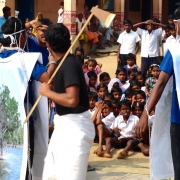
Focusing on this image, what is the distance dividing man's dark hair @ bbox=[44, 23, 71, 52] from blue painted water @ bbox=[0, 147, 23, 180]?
3.22 ft

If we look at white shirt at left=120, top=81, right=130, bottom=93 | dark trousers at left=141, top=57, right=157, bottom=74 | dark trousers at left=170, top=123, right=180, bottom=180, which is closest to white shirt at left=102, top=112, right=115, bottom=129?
white shirt at left=120, top=81, right=130, bottom=93

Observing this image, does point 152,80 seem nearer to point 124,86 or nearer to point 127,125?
point 124,86

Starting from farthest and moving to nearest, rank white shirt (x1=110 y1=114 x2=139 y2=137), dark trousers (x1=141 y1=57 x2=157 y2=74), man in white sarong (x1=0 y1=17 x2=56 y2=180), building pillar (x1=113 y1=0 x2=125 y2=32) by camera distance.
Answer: building pillar (x1=113 y1=0 x2=125 y2=32)
dark trousers (x1=141 y1=57 x2=157 y2=74)
white shirt (x1=110 y1=114 x2=139 y2=137)
man in white sarong (x1=0 y1=17 x2=56 y2=180)

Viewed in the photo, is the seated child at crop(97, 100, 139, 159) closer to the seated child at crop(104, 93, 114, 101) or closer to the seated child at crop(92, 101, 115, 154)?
the seated child at crop(92, 101, 115, 154)

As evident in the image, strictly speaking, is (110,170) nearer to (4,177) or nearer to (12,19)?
(4,177)

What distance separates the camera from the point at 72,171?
3.44 m

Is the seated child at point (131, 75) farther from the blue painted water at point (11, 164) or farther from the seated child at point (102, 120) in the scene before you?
the blue painted water at point (11, 164)

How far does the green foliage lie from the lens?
404 centimetres

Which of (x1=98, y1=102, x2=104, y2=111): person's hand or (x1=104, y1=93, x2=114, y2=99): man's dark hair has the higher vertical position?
(x1=104, y1=93, x2=114, y2=99): man's dark hair

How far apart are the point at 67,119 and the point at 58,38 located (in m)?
0.59

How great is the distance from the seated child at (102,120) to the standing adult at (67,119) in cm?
284

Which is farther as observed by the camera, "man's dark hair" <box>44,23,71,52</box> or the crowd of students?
the crowd of students

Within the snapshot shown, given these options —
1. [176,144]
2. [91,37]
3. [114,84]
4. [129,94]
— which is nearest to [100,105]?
[129,94]

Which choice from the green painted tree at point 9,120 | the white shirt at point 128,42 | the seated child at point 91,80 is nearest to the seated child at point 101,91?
the seated child at point 91,80
